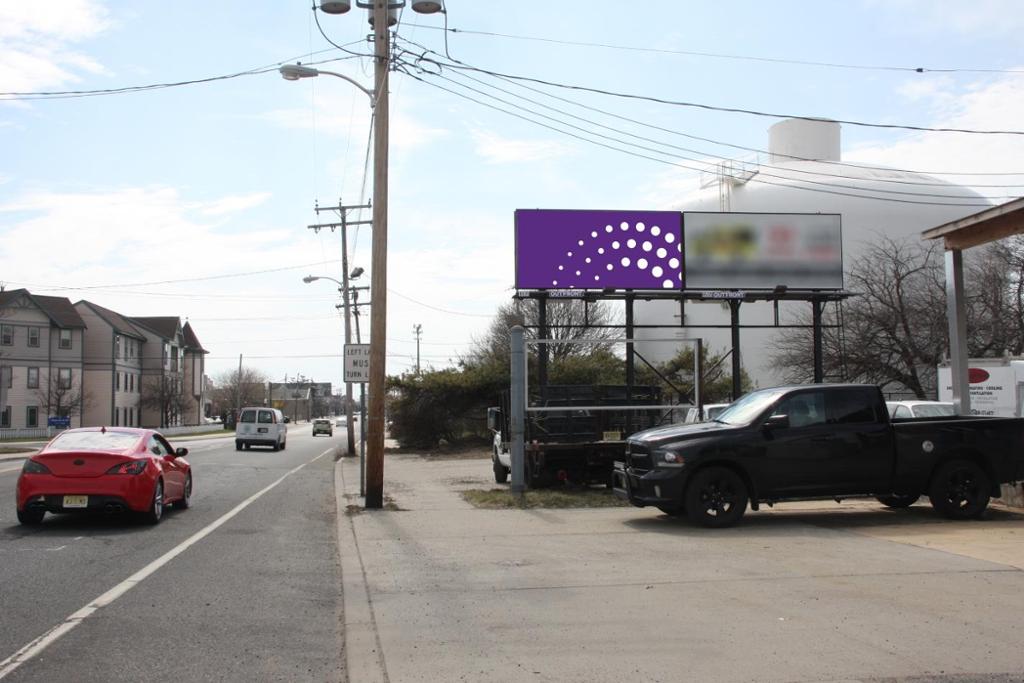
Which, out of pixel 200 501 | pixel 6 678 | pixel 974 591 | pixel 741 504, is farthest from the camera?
pixel 200 501

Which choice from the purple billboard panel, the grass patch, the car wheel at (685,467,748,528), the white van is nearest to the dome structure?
the white van

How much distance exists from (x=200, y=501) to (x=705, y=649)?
40.0 feet

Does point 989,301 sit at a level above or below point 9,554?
above

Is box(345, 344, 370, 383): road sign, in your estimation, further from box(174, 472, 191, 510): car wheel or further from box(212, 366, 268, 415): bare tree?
box(212, 366, 268, 415): bare tree

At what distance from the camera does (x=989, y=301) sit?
1316 inches

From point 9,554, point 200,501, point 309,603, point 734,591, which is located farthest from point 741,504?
point 200,501

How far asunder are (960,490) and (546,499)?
19.8 ft

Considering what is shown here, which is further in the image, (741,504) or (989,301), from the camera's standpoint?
(989,301)

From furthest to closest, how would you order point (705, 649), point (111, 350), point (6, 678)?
1. point (111, 350)
2. point (705, 649)
3. point (6, 678)

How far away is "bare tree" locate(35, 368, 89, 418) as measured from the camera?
197 ft

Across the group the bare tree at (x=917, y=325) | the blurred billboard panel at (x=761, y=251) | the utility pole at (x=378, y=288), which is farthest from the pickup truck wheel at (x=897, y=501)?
the bare tree at (x=917, y=325)

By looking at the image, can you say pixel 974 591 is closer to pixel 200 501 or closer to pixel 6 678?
pixel 6 678

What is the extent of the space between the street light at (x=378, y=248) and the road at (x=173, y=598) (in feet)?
3.99

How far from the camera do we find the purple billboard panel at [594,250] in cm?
1858
